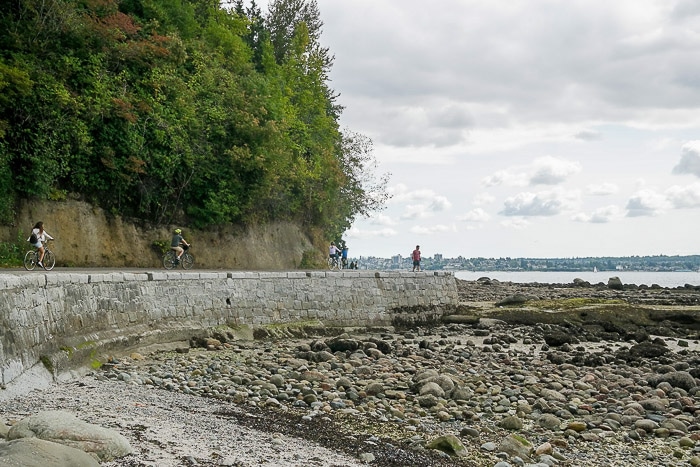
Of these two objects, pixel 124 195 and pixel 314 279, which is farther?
pixel 124 195

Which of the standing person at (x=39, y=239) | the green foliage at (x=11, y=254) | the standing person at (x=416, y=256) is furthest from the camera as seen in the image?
the standing person at (x=416, y=256)

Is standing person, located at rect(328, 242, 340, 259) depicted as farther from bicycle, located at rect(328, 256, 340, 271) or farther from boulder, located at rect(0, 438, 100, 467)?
boulder, located at rect(0, 438, 100, 467)

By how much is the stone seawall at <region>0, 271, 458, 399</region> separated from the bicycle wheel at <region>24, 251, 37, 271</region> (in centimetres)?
487

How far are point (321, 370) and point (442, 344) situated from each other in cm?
805

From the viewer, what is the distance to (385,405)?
37.8ft

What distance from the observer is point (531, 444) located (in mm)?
9633

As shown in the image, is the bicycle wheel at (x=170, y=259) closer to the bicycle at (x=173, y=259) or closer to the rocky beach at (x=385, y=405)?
the bicycle at (x=173, y=259)

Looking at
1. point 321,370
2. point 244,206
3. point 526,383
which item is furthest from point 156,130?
point 526,383

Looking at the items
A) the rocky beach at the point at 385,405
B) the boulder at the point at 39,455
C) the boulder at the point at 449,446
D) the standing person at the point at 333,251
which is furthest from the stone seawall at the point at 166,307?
the standing person at the point at 333,251

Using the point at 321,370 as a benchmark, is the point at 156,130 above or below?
above

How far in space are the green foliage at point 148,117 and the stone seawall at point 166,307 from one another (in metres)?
8.89

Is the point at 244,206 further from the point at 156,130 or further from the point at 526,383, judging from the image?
the point at 526,383

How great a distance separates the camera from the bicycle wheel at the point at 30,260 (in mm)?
20358

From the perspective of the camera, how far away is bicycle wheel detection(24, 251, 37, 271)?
20.4 m
